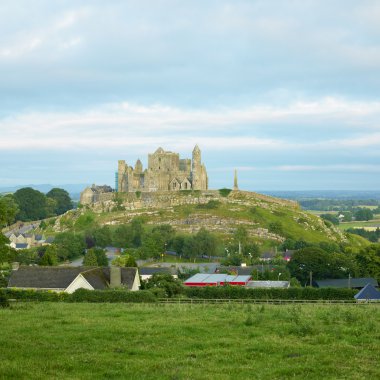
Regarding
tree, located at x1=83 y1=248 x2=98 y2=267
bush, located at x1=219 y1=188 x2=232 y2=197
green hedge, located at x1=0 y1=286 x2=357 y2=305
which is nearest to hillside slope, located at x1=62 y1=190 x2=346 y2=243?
bush, located at x1=219 y1=188 x2=232 y2=197

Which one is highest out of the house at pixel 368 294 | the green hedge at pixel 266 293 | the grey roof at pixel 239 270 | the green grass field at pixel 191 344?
the green grass field at pixel 191 344

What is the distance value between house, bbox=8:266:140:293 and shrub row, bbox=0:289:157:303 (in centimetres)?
671

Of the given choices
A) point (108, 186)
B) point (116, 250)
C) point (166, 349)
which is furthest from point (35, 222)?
point (166, 349)

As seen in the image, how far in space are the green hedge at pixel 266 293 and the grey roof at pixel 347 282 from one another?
547 inches

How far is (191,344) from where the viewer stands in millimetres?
15492

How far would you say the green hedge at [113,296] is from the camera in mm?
29234

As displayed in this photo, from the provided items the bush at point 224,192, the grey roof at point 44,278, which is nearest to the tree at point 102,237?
the bush at point 224,192

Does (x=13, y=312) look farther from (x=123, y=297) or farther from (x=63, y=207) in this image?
(x=63, y=207)

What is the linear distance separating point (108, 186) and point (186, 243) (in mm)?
57318

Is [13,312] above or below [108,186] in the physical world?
below

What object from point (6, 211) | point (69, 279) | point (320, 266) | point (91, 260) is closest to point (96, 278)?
point (69, 279)

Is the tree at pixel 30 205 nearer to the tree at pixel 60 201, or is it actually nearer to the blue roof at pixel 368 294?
the tree at pixel 60 201

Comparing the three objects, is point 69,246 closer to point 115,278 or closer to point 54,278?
point 115,278

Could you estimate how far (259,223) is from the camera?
95.6m
